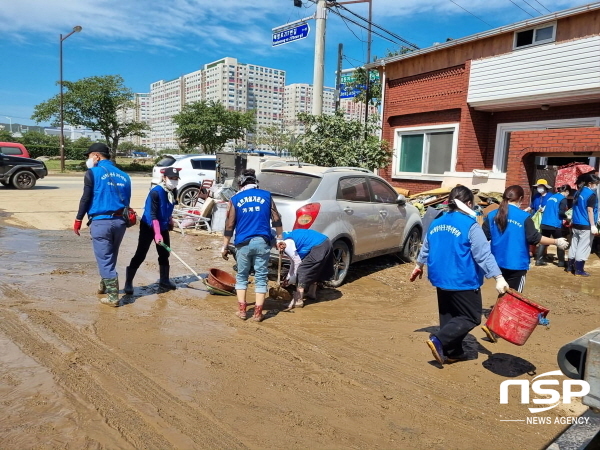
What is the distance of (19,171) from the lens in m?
17.3

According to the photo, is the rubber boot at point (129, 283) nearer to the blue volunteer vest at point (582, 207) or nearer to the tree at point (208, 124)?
the blue volunteer vest at point (582, 207)

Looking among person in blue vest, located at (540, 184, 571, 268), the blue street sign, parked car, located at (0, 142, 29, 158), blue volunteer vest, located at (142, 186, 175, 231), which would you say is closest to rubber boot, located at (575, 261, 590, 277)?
person in blue vest, located at (540, 184, 571, 268)

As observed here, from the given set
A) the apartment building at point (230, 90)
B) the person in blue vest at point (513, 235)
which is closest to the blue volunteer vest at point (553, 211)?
the person in blue vest at point (513, 235)

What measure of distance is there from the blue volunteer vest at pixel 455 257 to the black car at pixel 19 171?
58.4 feet

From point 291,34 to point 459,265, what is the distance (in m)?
13.2

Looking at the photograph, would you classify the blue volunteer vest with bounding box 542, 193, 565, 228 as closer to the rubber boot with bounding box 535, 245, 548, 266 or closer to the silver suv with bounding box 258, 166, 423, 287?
the rubber boot with bounding box 535, 245, 548, 266

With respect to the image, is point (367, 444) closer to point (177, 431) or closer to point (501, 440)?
point (501, 440)

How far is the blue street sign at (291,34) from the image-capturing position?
14.8m

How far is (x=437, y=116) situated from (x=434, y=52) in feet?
5.84

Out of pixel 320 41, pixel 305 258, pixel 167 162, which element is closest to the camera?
pixel 305 258

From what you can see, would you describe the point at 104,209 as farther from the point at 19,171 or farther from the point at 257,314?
the point at 19,171

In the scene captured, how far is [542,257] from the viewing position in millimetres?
9016

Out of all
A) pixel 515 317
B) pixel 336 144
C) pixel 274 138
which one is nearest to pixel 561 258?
pixel 515 317

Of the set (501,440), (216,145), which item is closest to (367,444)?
(501,440)
